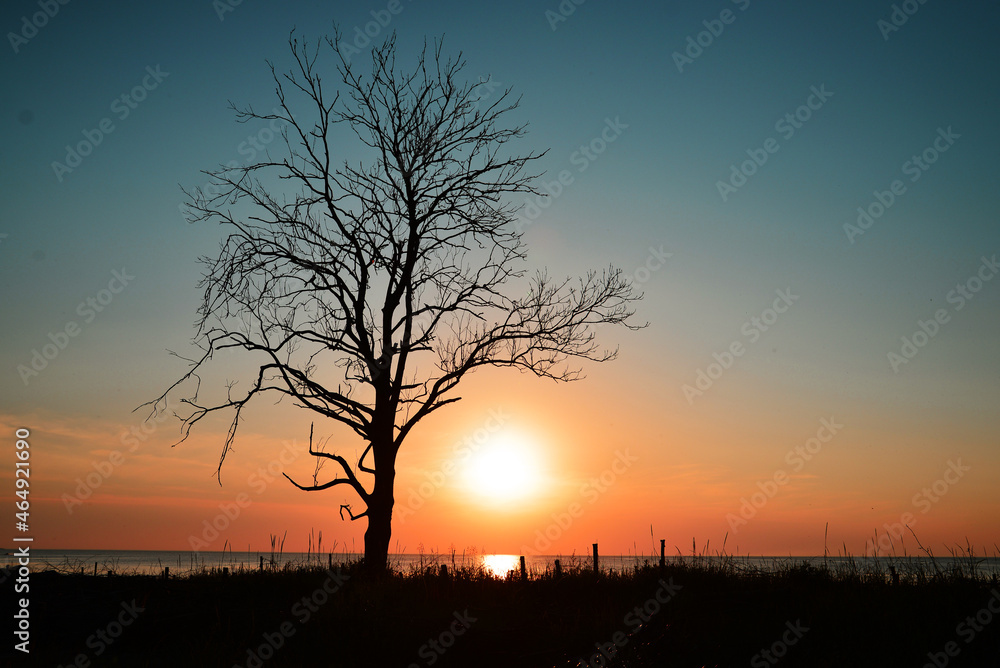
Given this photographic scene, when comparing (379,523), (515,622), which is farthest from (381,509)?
(515,622)

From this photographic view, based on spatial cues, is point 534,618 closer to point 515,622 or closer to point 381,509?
point 515,622

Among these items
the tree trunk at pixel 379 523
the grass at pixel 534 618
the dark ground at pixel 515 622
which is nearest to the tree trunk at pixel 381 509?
the tree trunk at pixel 379 523

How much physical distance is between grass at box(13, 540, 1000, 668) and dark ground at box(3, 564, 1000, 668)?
0.09 ft

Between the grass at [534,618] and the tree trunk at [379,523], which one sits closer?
the grass at [534,618]

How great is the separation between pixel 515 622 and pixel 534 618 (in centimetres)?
35

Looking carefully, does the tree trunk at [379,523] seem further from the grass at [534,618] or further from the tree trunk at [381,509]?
the grass at [534,618]

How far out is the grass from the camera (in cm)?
916

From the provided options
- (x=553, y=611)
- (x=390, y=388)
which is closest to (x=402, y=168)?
(x=390, y=388)

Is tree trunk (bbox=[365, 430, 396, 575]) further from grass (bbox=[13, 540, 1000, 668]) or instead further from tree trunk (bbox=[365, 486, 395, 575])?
grass (bbox=[13, 540, 1000, 668])

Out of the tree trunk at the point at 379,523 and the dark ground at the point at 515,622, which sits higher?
the tree trunk at the point at 379,523

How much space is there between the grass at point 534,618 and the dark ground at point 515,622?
0.09 ft

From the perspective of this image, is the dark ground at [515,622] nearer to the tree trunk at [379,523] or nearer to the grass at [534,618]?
the grass at [534,618]

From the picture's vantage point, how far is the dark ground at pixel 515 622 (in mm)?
9125

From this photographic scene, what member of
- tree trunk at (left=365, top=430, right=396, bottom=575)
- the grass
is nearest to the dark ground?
the grass
